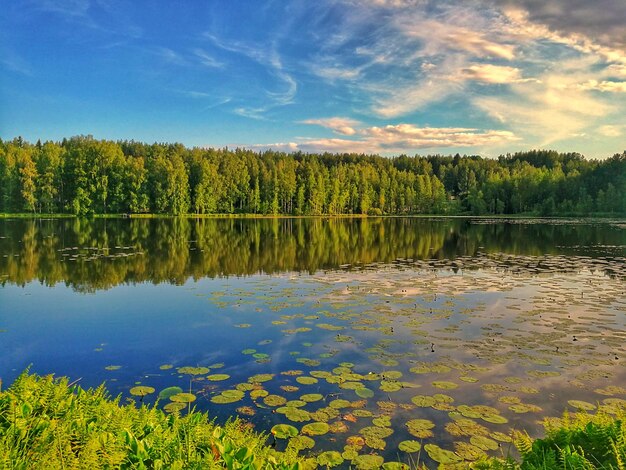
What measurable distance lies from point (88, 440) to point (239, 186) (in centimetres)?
12072

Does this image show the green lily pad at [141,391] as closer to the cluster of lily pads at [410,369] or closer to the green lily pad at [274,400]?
the cluster of lily pads at [410,369]

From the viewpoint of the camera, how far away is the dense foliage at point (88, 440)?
352 cm

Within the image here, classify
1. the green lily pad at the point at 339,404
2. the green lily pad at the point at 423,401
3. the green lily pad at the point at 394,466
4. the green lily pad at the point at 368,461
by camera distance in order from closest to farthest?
the green lily pad at the point at 394,466 → the green lily pad at the point at 368,461 → the green lily pad at the point at 339,404 → the green lily pad at the point at 423,401

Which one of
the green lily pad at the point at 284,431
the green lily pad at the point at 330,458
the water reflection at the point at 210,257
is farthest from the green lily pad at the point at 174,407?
the water reflection at the point at 210,257

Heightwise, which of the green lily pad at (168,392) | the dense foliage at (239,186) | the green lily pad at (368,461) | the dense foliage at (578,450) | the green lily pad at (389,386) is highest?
the dense foliage at (239,186)

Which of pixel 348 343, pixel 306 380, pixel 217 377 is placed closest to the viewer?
pixel 306 380

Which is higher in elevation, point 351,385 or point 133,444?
point 133,444

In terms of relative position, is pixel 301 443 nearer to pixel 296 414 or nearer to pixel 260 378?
pixel 296 414

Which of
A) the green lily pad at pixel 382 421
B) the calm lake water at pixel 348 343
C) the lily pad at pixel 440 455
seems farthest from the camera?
the calm lake water at pixel 348 343

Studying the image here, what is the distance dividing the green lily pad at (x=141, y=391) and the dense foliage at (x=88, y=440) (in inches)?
153

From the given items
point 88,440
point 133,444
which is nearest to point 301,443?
point 133,444

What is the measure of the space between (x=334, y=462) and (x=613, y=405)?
5648 millimetres

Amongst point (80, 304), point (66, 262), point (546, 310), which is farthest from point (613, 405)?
point (66, 262)

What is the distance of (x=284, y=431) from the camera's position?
7.33 metres
